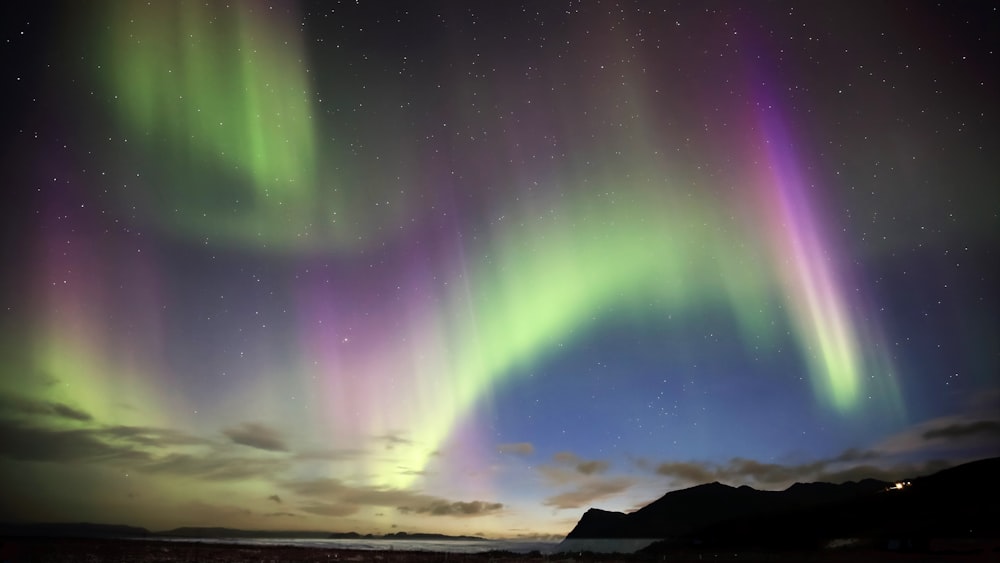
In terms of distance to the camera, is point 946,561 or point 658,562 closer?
point 658,562

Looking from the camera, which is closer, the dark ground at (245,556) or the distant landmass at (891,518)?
the dark ground at (245,556)

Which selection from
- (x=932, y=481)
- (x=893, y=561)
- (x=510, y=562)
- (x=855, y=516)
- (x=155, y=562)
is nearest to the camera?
(x=155, y=562)

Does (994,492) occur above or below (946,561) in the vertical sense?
above

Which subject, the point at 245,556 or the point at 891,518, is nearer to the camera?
the point at 245,556

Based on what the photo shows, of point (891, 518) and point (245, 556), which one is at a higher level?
point (891, 518)

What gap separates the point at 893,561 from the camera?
6638 cm

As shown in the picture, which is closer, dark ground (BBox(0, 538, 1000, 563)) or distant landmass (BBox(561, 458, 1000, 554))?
dark ground (BBox(0, 538, 1000, 563))

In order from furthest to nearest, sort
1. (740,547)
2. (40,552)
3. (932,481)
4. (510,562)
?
(932,481), (740,547), (510,562), (40,552)

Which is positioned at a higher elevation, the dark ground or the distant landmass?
the distant landmass

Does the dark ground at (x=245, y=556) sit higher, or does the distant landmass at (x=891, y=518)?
the distant landmass at (x=891, y=518)

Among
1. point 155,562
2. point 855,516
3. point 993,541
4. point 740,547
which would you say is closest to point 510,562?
point 155,562

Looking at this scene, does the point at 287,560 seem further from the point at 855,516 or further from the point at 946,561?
the point at 855,516

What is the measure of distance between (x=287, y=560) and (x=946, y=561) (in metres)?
69.0

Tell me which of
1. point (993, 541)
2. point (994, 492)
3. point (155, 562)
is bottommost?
point (155, 562)
